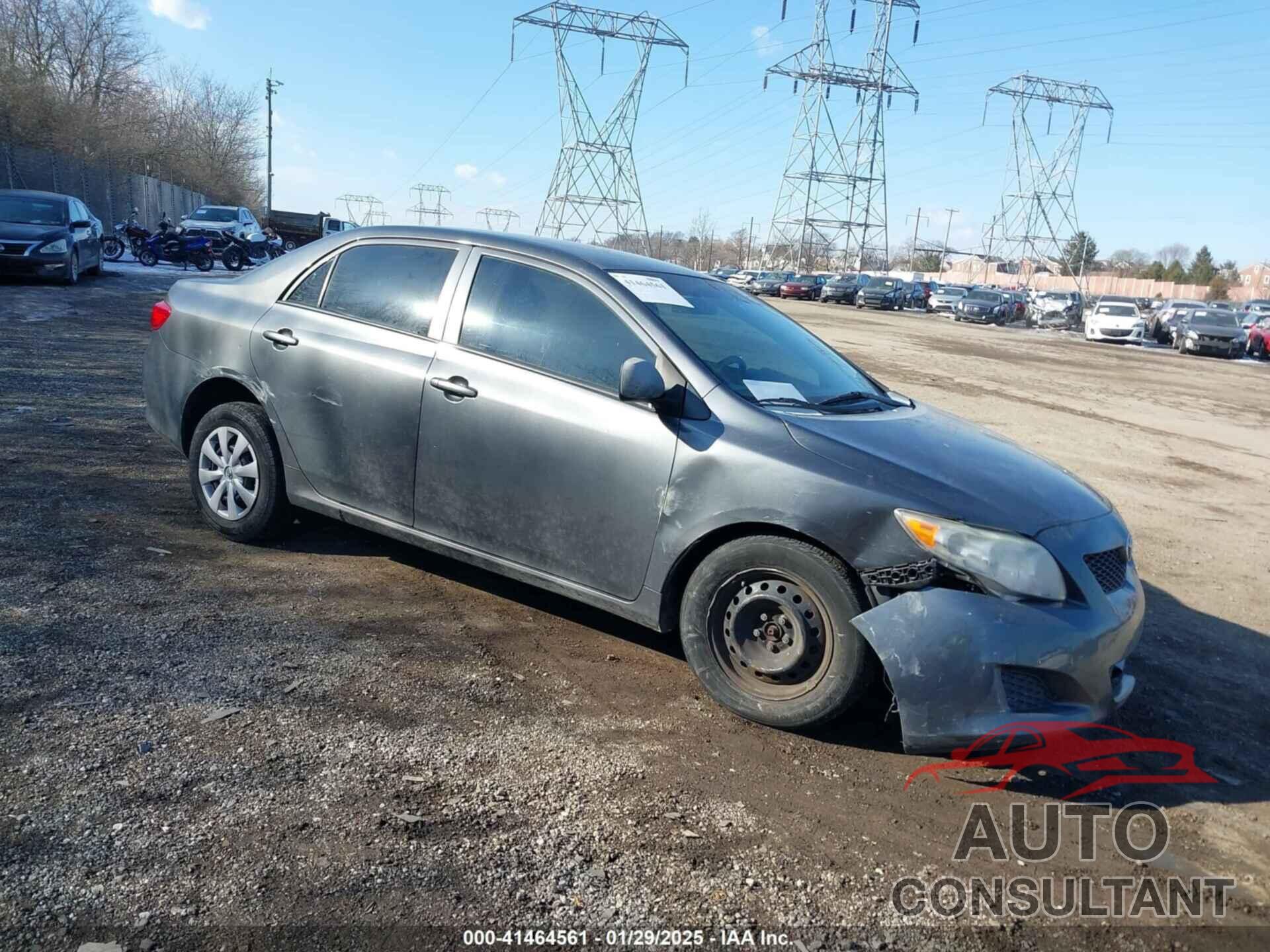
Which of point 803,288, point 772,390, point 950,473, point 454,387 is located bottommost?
point 950,473

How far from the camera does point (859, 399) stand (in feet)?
14.4

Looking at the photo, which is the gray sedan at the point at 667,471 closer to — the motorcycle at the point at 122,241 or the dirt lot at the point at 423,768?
the dirt lot at the point at 423,768

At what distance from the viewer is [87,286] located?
1820cm

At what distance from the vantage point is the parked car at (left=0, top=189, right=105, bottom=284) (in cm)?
1622

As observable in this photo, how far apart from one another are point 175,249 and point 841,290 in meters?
35.4

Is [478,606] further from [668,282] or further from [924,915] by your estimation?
[924,915]

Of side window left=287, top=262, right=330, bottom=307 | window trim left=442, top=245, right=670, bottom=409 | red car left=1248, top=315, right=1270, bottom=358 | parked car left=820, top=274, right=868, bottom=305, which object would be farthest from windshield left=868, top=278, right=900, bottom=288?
window trim left=442, top=245, right=670, bottom=409

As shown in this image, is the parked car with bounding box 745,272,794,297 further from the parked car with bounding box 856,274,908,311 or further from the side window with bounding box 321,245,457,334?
the side window with bounding box 321,245,457,334

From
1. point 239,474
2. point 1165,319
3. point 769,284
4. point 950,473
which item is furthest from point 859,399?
point 769,284

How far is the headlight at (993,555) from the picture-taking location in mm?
3227

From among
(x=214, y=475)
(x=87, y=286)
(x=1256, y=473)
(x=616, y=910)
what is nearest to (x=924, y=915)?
(x=616, y=910)

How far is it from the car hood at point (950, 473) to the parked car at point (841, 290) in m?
49.0

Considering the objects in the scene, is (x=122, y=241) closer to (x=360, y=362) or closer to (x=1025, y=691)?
(x=360, y=362)

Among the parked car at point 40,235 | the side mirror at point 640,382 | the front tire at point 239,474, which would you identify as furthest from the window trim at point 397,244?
the parked car at point 40,235
